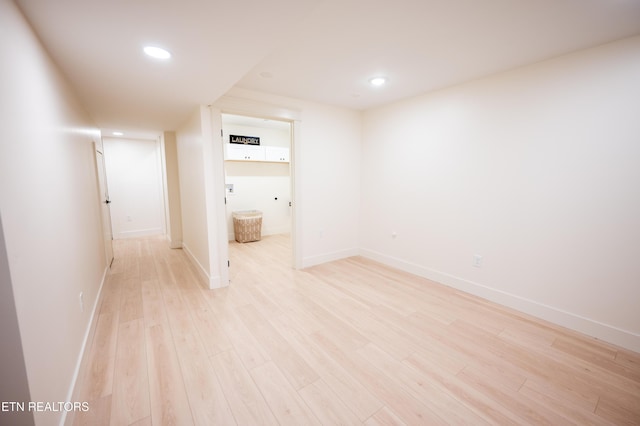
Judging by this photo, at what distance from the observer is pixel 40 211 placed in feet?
4.23

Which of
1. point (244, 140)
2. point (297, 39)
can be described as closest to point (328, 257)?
point (297, 39)

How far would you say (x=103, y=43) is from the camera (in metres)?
1.56

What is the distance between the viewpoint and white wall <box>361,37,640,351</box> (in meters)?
1.99

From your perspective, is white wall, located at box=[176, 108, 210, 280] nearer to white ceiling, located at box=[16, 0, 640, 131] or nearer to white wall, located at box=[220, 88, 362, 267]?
white ceiling, located at box=[16, 0, 640, 131]

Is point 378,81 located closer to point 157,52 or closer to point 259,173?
point 157,52

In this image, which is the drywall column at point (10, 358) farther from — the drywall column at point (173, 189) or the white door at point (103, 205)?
the drywall column at point (173, 189)

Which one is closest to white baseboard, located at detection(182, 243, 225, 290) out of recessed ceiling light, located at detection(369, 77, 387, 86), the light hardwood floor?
the light hardwood floor

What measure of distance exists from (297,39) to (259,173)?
412 centimetres

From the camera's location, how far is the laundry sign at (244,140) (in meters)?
5.31

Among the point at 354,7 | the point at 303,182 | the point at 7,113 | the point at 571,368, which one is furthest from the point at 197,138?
the point at 571,368

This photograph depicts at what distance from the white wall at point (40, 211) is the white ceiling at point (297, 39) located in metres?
0.25

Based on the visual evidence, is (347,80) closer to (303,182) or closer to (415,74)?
(415,74)

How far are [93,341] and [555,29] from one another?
4.26 meters

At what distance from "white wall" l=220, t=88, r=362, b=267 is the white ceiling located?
870 millimetres
